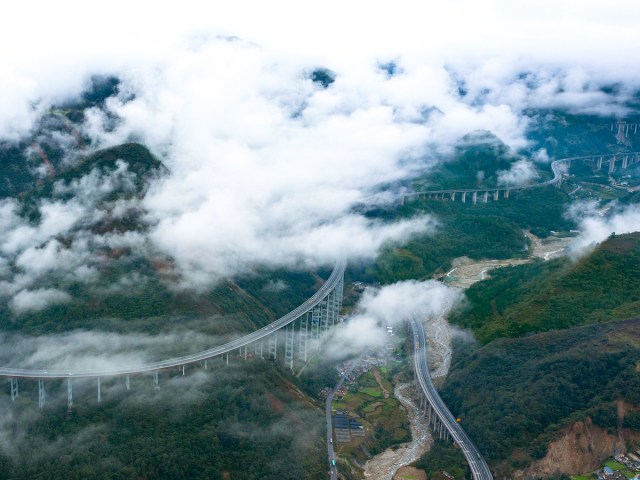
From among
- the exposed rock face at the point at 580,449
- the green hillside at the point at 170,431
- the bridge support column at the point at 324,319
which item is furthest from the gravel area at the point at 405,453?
the bridge support column at the point at 324,319

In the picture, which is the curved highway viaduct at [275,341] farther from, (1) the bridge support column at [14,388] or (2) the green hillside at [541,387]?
(2) the green hillside at [541,387]

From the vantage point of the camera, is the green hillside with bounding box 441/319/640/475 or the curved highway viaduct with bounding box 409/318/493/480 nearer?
the green hillside with bounding box 441/319/640/475

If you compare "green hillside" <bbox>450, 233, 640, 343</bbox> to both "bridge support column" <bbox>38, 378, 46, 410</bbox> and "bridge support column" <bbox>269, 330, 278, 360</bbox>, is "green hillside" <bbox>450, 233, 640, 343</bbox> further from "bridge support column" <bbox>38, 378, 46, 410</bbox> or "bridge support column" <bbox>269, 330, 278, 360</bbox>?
"bridge support column" <bbox>38, 378, 46, 410</bbox>

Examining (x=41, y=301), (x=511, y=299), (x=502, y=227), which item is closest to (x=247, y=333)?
(x=41, y=301)

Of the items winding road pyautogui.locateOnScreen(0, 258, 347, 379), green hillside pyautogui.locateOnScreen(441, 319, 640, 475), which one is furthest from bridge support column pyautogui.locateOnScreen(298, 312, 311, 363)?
green hillside pyautogui.locateOnScreen(441, 319, 640, 475)

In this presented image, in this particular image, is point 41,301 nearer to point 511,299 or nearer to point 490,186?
point 511,299
